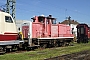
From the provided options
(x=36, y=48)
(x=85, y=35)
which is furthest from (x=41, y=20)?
(x=85, y=35)

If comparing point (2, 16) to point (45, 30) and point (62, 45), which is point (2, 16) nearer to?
point (45, 30)

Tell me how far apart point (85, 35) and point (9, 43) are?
1995 centimetres

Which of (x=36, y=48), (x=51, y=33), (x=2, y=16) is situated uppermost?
(x=2, y=16)

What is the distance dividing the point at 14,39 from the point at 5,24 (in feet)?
4.99

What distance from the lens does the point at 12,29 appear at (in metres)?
15.3

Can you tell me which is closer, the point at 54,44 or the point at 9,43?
the point at 9,43

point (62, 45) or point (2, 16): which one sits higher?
point (2, 16)

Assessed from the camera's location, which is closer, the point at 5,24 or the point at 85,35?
the point at 5,24

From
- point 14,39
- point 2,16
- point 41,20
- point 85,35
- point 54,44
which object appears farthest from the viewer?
point 85,35

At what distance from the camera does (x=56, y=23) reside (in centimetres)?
2184

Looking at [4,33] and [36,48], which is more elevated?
[4,33]

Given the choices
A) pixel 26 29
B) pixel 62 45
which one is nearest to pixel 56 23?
pixel 62 45

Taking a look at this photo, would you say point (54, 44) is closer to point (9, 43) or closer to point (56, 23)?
point (56, 23)

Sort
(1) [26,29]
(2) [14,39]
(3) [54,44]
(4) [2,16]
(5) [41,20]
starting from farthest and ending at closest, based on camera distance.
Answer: (3) [54,44], (5) [41,20], (1) [26,29], (2) [14,39], (4) [2,16]
